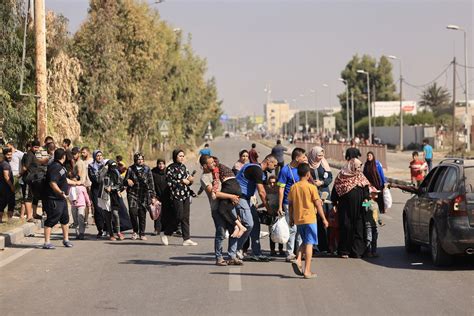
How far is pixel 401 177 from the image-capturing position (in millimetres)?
→ 40625

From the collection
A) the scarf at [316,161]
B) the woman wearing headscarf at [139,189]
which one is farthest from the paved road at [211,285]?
the woman wearing headscarf at [139,189]

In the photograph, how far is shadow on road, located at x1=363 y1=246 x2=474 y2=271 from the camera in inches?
507

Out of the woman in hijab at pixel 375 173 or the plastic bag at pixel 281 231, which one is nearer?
the plastic bag at pixel 281 231

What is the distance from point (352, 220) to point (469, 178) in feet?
6.53

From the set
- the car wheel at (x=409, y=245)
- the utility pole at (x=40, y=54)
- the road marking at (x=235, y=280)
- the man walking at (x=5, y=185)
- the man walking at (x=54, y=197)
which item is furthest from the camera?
the utility pole at (x=40, y=54)

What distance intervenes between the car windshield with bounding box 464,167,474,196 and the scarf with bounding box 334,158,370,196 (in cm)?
174

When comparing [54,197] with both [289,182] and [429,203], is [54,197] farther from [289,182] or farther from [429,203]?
[429,203]

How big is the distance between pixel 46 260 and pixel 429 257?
18.8 feet

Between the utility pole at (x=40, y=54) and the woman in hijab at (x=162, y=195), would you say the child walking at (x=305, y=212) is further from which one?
the utility pole at (x=40, y=54)

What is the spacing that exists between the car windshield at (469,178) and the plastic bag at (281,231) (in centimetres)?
254

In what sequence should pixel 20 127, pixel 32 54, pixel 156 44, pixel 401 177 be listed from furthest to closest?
pixel 156 44 → pixel 401 177 → pixel 32 54 → pixel 20 127

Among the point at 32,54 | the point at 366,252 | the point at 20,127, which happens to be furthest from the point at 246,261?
the point at 32,54

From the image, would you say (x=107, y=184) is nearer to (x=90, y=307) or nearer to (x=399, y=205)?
(x=90, y=307)

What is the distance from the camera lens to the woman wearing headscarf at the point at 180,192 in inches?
634
